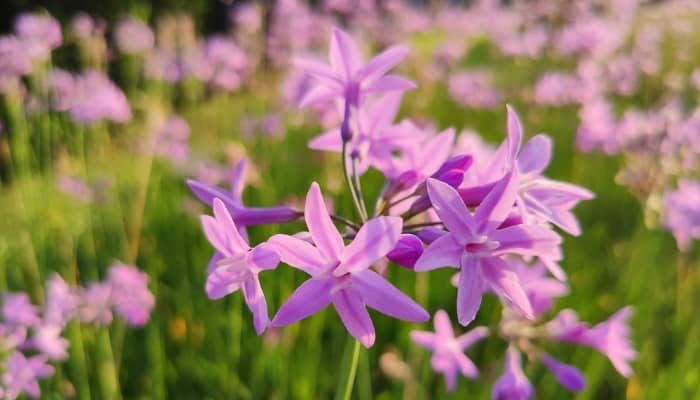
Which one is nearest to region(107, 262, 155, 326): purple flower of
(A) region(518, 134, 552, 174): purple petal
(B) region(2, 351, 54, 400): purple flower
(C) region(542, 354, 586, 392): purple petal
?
(B) region(2, 351, 54, 400): purple flower

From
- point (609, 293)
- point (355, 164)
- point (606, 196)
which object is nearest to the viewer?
point (355, 164)

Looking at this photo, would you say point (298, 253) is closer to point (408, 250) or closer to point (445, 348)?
point (408, 250)

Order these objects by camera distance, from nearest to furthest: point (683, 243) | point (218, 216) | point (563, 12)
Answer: point (218, 216)
point (683, 243)
point (563, 12)

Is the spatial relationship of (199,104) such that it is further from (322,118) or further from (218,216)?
(218,216)

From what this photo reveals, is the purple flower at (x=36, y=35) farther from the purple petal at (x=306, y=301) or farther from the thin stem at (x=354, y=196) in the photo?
the purple petal at (x=306, y=301)

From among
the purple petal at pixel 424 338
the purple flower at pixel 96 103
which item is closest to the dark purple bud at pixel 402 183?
the purple petal at pixel 424 338

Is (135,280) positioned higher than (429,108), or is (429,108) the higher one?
(135,280)

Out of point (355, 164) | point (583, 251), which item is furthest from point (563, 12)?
point (355, 164)
